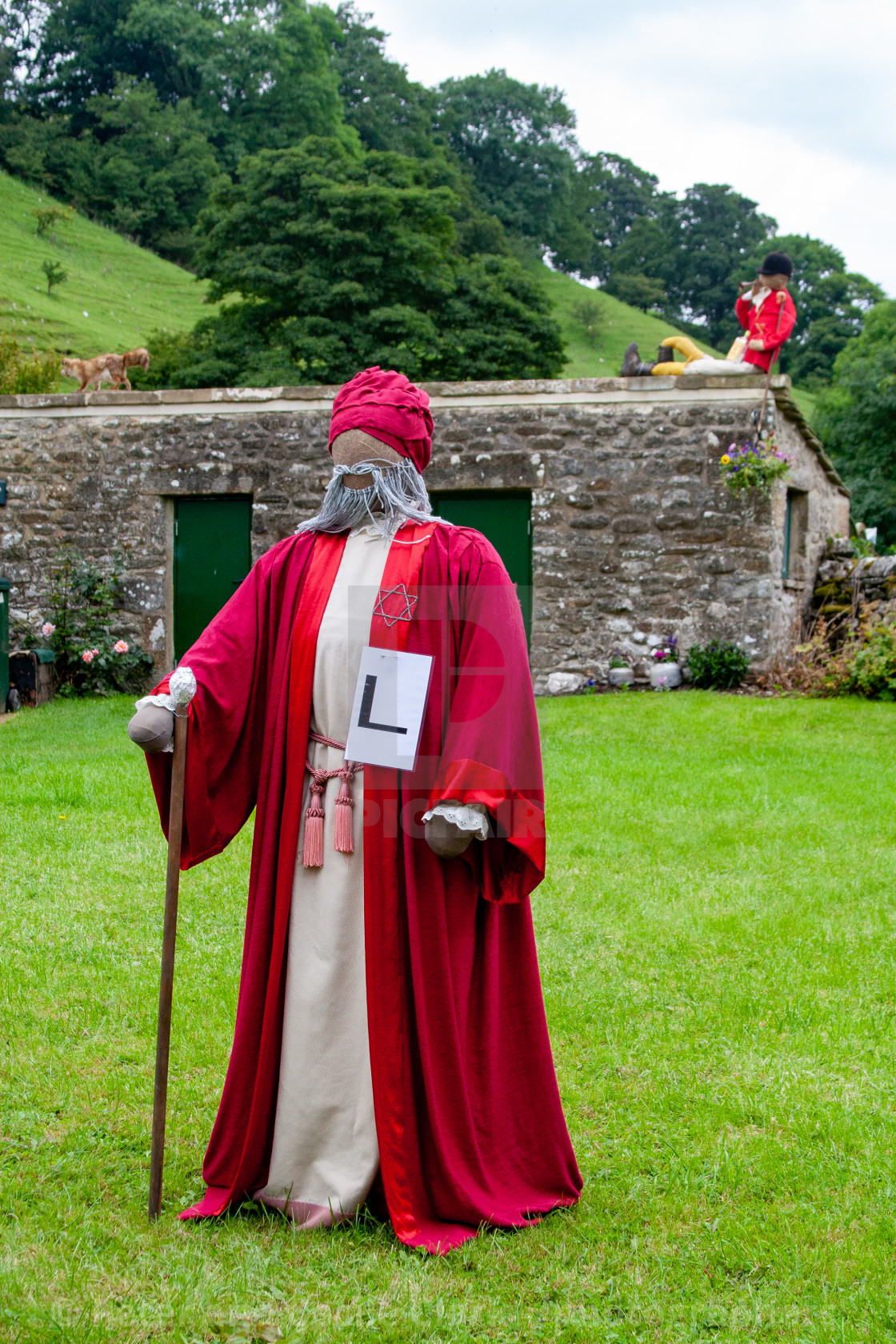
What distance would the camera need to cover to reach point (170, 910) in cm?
245

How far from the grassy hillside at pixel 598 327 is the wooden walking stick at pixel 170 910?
3896 centimetres

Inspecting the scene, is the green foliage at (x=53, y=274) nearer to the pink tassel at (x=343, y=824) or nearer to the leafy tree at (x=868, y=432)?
the leafy tree at (x=868, y=432)

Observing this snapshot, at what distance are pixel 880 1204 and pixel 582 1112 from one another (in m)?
0.80

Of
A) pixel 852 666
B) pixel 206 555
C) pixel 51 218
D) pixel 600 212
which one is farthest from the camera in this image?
pixel 600 212

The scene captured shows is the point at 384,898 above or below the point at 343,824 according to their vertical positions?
below

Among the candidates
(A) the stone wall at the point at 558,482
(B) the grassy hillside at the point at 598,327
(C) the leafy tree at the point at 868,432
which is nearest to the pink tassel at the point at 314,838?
(A) the stone wall at the point at 558,482

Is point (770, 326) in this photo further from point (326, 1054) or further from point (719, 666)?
point (326, 1054)

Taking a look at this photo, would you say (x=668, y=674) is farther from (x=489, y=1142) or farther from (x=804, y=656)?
(x=489, y=1142)

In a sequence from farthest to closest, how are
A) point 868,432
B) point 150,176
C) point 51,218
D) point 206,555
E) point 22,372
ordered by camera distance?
point 150,176, point 51,218, point 868,432, point 22,372, point 206,555

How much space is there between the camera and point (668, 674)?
9.94 meters

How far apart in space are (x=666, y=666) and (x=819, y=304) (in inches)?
1734

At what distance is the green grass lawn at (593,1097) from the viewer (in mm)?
2145

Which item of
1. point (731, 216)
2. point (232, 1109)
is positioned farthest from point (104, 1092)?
point (731, 216)

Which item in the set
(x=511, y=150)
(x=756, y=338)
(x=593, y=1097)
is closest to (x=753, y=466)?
(x=756, y=338)
